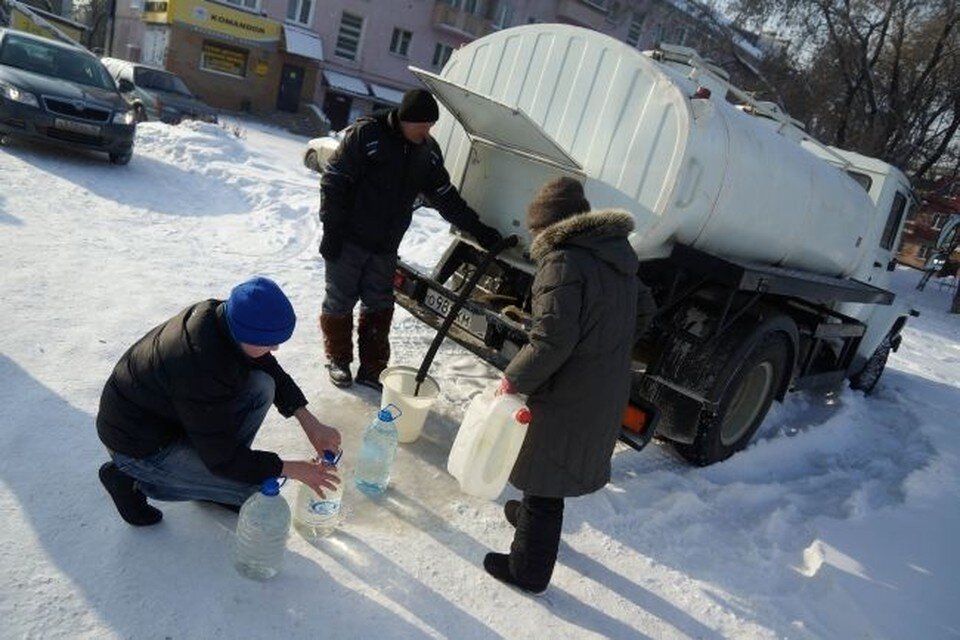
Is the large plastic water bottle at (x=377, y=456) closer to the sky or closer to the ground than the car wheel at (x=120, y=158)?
closer to the sky

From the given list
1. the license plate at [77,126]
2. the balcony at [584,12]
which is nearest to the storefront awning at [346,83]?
the balcony at [584,12]

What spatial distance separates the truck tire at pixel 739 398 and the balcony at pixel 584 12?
111 feet

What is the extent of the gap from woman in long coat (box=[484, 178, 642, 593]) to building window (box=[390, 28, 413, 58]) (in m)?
32.3

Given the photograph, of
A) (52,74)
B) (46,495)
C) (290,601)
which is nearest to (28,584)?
(46,495)

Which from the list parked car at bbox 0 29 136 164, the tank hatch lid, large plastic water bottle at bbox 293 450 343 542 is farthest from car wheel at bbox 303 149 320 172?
large plastic water bottle at bbox 293 450 343 542

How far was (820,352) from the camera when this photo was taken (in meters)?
6.53

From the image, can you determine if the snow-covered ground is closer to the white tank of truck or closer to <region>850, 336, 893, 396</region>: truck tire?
<region>850, 336, 893, 396</region>: truck tire

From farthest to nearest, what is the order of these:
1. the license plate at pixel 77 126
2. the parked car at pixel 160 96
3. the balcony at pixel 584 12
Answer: the balcony at pixel 584 12 < the parked car at pixel 160 96 < the license plate at pixel 77 126

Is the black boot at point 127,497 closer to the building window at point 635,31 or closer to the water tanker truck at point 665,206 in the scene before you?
the water tanker truck at point 665,206

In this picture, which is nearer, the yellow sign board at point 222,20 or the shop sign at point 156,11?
the yellow sign board at point 222,20

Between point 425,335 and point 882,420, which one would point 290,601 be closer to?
point 425,335

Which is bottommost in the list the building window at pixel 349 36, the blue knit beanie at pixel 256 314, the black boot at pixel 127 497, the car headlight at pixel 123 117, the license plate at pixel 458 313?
the black boot at pixel 127 497

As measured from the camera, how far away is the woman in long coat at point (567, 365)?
267 centimetres

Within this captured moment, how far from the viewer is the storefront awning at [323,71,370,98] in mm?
30484
